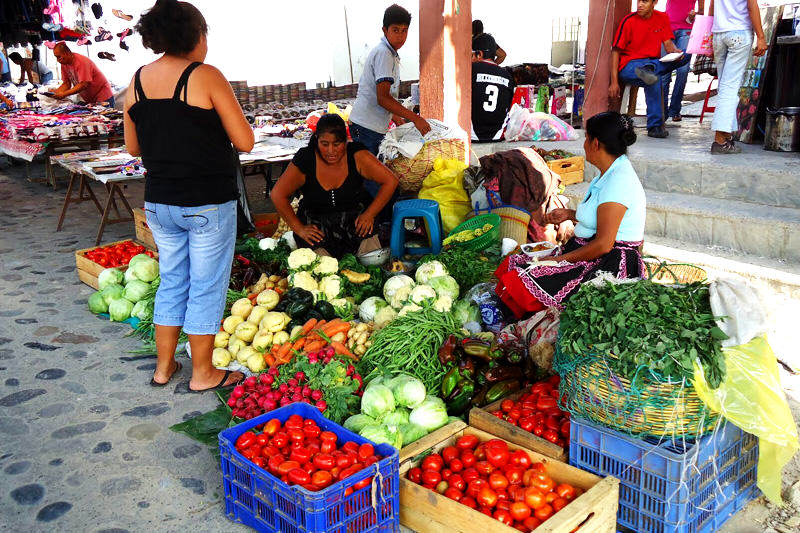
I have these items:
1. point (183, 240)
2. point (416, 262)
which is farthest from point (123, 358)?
point (416, 262)

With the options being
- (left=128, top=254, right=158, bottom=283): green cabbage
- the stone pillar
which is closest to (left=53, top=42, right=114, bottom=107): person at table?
(left=128, top=254, right=158, bottom=283): green cabbage

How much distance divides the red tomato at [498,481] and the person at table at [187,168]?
6.04 ft

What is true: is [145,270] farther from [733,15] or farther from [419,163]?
[733,15]

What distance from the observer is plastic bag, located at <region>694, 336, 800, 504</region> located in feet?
8.29

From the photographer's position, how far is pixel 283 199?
16.8 feet

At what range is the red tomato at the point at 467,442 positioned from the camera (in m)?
3.05

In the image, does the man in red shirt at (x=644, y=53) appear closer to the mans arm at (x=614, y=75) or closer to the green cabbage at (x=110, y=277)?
the mans arm at (x=614, y=75)

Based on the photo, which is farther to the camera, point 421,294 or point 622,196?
point 421,294

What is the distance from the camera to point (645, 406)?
102 inches

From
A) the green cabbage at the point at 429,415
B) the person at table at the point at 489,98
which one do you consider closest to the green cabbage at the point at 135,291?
the green cabbage at the point at 429,415

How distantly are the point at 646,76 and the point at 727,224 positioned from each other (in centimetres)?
267

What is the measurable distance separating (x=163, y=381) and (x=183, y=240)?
2.90 ft

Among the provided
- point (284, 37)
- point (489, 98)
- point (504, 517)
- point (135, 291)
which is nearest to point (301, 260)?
point (135, 291)

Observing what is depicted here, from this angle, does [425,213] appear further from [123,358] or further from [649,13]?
[649,13]
